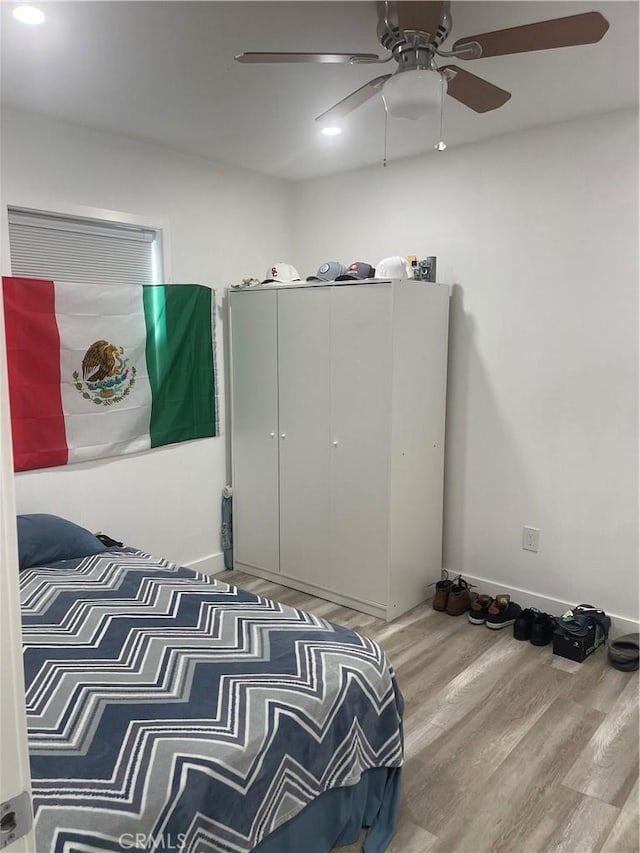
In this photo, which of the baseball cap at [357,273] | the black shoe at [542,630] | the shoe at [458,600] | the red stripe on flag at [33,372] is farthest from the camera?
the shoe at [458,600]

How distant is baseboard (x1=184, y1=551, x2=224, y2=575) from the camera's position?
4.02 metres

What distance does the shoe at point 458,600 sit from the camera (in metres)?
3.58

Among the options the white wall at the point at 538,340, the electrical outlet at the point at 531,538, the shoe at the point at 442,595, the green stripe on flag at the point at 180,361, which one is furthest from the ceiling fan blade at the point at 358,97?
the shoe at the point at 442,595

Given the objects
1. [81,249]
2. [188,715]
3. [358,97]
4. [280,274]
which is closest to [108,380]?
[81,249]

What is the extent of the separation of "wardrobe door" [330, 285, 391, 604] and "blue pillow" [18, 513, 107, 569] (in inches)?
51.1

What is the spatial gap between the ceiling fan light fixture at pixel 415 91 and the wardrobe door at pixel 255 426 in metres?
1.84

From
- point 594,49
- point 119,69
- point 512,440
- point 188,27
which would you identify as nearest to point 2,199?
point 119,69

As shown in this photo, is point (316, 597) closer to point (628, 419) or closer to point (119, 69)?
point (628, 419)

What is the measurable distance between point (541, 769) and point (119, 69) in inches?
120

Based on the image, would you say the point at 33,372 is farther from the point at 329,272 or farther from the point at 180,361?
the point at 329,272

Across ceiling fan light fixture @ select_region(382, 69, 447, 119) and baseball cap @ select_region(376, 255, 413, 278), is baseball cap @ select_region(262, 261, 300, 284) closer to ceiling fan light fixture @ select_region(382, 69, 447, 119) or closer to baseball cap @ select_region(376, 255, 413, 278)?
baseball cap @ select_region(376, 255, 413, 278)

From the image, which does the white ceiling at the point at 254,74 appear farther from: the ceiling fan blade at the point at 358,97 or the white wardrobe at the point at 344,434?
the white wardrobe at the point at 344,434

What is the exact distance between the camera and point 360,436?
3.49m

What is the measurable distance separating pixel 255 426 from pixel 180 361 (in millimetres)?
601
